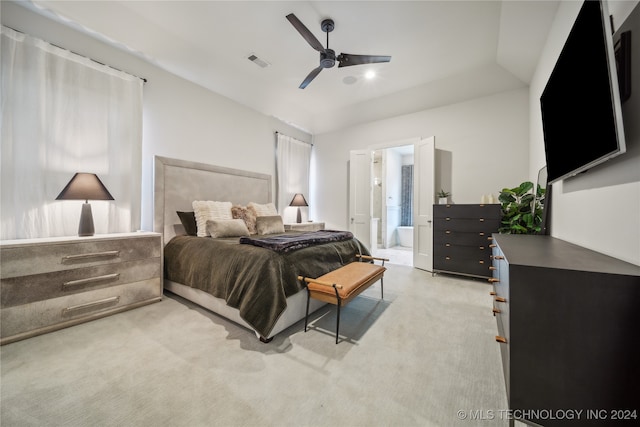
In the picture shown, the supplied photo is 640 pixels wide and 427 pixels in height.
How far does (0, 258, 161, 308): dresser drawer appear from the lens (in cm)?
176

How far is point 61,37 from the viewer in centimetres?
234

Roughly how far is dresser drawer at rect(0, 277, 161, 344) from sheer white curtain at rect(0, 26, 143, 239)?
0.76 m

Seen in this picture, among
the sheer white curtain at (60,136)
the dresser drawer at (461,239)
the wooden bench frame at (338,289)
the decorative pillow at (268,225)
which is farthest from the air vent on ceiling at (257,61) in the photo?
the dresser drawer at (461,239)

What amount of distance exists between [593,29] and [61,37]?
13.8 ft

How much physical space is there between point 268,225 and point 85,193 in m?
1.90

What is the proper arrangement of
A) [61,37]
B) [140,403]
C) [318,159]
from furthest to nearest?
1. [318,159]
2. [61,37]
3. [140,403]

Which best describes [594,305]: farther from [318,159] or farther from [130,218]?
[318,159]

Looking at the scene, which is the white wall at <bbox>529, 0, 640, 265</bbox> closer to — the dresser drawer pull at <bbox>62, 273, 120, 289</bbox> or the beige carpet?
the beige carpet

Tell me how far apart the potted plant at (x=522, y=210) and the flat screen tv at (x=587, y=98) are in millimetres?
1244

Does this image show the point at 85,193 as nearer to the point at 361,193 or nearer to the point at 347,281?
the point at 347,281

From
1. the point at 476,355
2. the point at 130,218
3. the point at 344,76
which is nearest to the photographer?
the point at 476,355

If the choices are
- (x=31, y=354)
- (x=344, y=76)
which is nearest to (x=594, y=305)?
(x=31, y=354)

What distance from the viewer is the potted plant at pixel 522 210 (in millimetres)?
2676

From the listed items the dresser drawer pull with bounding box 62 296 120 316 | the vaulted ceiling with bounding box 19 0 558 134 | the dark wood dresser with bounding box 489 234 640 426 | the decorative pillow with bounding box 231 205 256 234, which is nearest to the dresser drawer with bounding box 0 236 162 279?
the dresser drawer pull with bounding box 62 296 120 316
